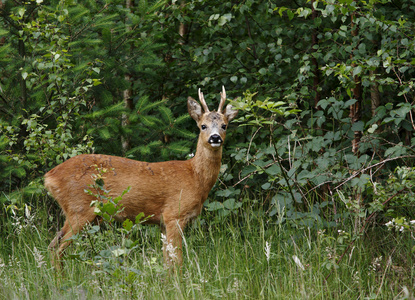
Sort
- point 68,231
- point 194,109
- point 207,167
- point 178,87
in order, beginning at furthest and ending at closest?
point 178,87, point 194,109, point 207,167, point 68,231

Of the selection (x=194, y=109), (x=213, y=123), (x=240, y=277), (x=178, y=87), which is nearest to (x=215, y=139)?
(x=213, y=123)

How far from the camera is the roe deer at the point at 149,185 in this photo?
4605mm

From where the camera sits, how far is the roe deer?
15.1 ft

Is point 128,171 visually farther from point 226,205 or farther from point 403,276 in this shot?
point 403,276

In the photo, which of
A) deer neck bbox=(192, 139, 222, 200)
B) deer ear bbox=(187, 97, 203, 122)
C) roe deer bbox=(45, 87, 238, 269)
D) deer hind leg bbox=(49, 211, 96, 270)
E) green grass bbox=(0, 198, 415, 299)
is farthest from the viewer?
deer ear bbox=(187, 97, 203, 122)

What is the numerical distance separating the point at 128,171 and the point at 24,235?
1237 millimetres

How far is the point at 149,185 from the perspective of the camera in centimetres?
477

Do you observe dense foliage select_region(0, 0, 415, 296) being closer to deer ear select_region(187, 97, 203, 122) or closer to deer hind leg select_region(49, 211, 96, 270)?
deer ear select_region(187, 97, 203, 122)

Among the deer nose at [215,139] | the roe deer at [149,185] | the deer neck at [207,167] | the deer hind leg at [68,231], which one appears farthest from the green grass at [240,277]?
the deer nose at [215,139]

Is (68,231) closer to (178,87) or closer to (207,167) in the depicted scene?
(207,167)

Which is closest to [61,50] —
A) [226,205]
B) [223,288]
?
[226,205]

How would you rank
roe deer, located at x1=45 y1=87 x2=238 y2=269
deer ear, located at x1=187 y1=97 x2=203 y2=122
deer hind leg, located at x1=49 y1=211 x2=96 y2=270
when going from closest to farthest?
deer hind leg, located at x1=49 y1=211 x2=96 y2=270, roe deer, located at x1=45 y1=87 x2=238 y2=269, deer ear, located at x1=187 y1=97 x2=203 y2=122

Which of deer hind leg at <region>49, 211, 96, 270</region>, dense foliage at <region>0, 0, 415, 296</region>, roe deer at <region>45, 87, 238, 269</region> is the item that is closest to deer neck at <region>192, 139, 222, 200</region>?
roe deer at <region>45, 87, 238, 269</region>

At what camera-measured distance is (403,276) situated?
12.8ft
